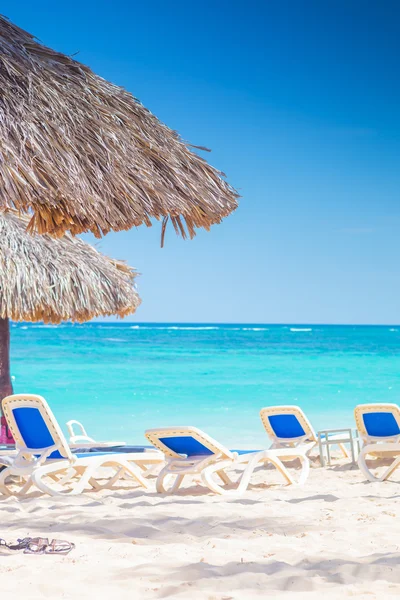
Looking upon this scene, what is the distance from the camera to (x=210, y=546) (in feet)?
10.7

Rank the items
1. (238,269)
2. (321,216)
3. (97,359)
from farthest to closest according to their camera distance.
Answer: (238,269) → (321,216) → (97,359)

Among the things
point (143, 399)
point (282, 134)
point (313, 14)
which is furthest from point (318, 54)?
point (143, 399)

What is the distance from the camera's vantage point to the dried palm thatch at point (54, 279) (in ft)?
20.8

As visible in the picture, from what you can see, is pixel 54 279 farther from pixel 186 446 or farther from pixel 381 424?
pixel 381 424

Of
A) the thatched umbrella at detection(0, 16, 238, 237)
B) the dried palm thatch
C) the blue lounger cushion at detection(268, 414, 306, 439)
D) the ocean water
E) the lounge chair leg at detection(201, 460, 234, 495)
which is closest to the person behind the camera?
the thatched umbrella at detection(0, 16, 238, 237)

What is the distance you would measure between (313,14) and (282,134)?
7.10 meters

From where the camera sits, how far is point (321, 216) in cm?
3516

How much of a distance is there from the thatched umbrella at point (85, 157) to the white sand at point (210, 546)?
1.54 metres

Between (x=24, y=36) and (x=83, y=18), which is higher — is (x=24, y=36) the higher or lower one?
the lower one

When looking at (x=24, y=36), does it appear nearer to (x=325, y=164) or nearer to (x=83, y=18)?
(x=83, y=18)

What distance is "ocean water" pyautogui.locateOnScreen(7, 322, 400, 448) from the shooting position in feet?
43.7

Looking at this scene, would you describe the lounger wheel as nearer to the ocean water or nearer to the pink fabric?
the pink fabric

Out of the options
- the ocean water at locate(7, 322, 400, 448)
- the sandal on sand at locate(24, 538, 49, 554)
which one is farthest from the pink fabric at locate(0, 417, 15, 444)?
the ocean water at locate(7, 322, 400, 448)

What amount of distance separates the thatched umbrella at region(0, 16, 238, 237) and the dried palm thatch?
2.84m
